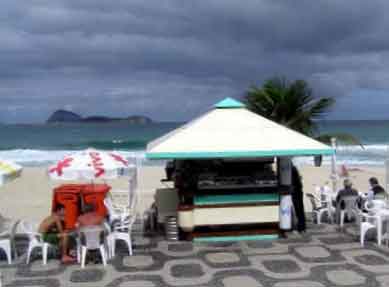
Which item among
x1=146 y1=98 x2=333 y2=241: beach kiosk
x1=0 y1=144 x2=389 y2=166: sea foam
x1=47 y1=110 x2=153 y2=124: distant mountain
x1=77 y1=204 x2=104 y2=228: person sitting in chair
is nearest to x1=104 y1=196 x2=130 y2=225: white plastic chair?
x1=146 y1=98 x2=333 y2=241: beach kiosk

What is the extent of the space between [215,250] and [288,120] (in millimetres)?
4709

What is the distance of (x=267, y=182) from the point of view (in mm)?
8828

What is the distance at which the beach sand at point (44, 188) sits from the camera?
13.7 m

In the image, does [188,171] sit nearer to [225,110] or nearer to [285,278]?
[225,110]

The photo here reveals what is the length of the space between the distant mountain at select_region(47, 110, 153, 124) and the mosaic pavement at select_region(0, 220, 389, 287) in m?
103

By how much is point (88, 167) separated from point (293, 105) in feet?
18.6

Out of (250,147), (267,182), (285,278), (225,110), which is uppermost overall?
(225,110)

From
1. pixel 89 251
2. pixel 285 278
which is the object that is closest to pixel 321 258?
pixel 285 278

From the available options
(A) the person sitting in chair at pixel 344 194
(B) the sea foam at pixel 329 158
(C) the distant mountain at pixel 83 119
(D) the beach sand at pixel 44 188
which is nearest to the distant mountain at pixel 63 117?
(C) the distant mountain at pixel 83 119

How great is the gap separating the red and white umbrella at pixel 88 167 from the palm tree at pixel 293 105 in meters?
4.57

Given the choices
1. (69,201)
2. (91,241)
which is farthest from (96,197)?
(91,241)

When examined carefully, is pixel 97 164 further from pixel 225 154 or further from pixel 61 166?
pixel 225 154

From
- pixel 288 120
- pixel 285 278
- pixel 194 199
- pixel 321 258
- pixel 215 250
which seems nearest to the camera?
pixel 285 278

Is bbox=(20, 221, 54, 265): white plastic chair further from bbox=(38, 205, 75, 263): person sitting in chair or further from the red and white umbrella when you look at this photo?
the red and white umbrella
